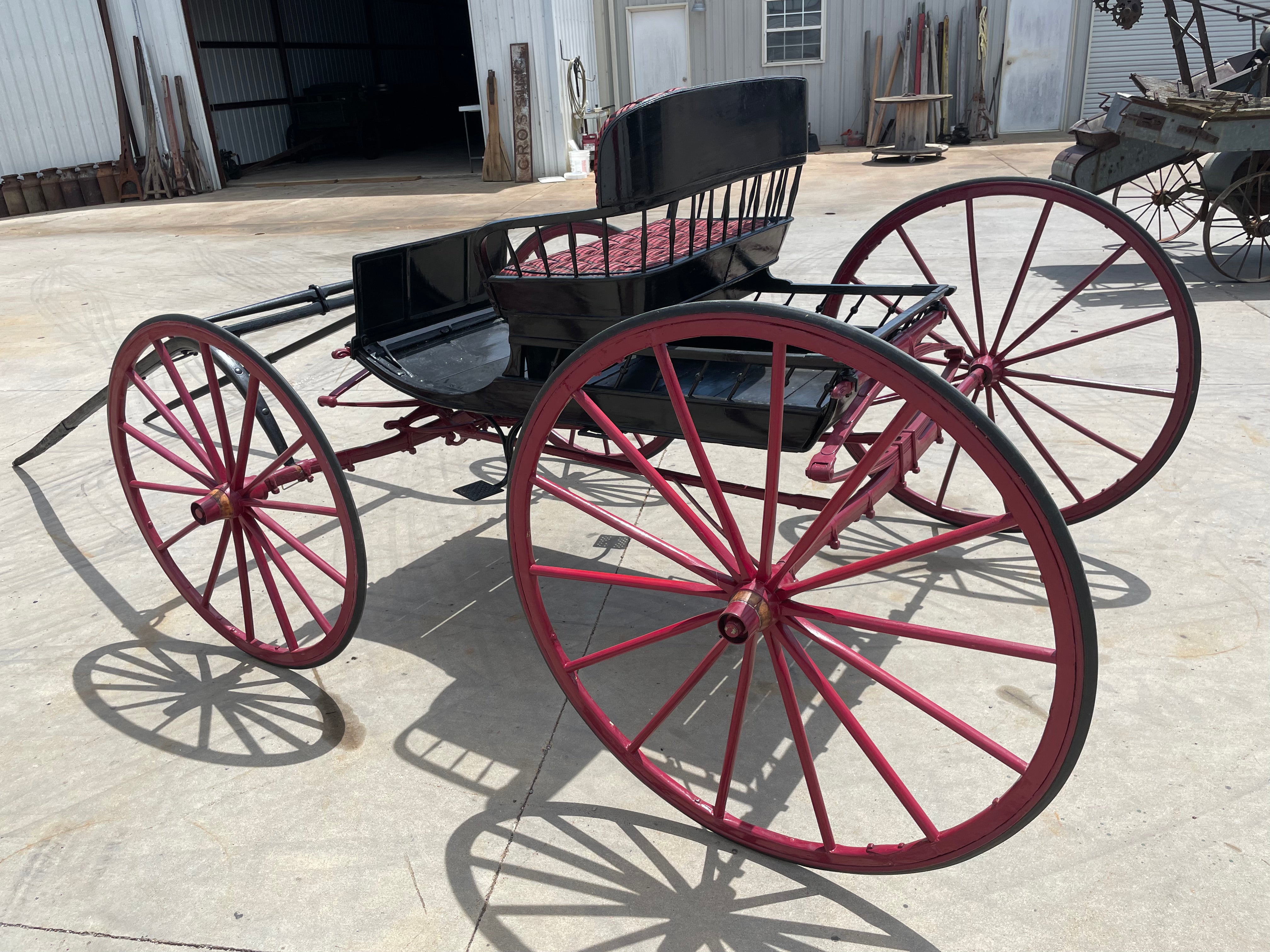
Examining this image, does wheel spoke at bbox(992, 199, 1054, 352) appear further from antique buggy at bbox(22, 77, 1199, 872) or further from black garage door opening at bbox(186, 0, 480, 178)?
black garage door opening at bbox(186, 0, 480, 178)

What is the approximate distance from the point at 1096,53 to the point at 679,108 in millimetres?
14043

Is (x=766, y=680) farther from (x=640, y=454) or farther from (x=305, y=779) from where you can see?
(x=305, y=779)

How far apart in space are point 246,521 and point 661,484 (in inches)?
53.5

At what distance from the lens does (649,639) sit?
6.50ft

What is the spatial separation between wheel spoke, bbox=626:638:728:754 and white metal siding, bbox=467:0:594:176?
1138 centimetres

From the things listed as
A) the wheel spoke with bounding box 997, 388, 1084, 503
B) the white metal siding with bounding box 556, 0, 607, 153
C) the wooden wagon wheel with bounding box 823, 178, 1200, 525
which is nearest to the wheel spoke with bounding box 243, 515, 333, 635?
the wooden wagon wheel with bounding box 823, 178, 1200, 525

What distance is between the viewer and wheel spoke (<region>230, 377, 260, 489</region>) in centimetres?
243

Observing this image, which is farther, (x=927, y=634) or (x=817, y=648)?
(x=817, y=648)

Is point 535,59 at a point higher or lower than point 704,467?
higher

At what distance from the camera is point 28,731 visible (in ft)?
8.40

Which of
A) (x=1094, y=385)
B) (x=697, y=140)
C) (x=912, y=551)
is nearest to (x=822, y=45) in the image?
(x=1094, y=385)

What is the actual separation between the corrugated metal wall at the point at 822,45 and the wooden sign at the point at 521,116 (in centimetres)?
282

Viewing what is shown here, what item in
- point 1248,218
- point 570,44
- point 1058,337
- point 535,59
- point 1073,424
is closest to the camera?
point 1073,424

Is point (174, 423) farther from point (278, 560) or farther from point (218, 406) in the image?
point (278, 560)
